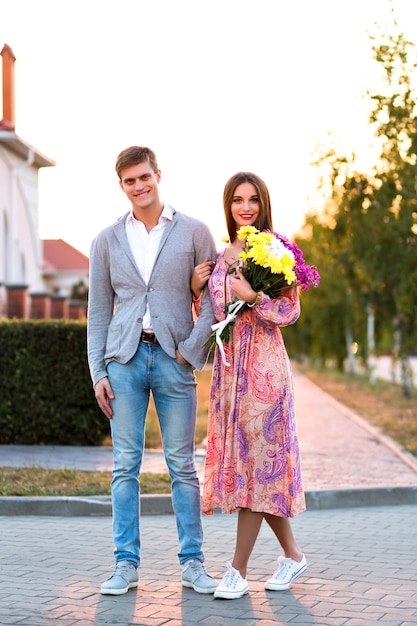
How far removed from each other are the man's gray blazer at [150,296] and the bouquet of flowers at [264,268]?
0.15 m

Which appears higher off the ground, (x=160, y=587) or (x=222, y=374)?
(x=222, y=374)

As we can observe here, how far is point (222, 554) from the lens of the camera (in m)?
7.09

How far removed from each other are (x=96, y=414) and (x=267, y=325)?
23.7 feet

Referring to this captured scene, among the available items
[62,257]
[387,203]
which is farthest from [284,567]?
[62,257]

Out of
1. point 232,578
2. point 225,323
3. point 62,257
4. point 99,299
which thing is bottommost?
point 232,578

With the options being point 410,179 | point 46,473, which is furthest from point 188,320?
point 410,179

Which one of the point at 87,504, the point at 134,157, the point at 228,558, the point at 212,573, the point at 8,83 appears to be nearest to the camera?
the point at 134,157

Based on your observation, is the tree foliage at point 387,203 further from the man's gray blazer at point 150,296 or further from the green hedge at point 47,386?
the man's gray blazer at point 150,296

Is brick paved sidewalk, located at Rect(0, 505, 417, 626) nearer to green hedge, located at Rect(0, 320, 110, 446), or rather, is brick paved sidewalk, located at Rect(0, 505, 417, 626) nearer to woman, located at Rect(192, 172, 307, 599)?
woman, located at Rect(192, 172, 307, 599)

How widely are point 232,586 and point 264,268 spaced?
5.44 ft

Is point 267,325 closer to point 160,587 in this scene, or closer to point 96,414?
point 160,587

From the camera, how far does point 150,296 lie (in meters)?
5.86

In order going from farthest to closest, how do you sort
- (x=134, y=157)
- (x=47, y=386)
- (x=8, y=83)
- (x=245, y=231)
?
(x=8, y=83), (x=47, y=386), (x=134, y=157), (x=245, y=231)

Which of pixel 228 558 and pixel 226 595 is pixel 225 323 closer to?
pixel 226 595
